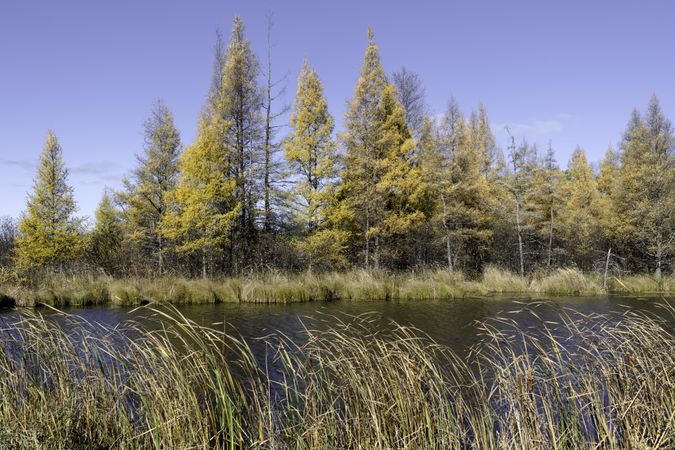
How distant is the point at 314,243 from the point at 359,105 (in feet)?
25.3

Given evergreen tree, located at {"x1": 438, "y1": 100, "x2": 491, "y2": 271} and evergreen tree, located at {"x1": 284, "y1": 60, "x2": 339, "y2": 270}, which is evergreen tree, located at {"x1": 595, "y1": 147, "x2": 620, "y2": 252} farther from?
evergreen tree, located at {"x1": 284, "y1": 60, "x2": 339, "y2": 270}

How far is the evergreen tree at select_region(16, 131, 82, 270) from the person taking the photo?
75.2 ft

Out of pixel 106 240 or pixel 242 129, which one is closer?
pixel 242 129

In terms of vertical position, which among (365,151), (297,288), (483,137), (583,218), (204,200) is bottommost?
(297,288)

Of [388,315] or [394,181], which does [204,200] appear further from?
[388,315]

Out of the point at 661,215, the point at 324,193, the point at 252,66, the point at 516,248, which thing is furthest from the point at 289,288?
the point at 661,215

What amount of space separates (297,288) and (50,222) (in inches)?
593

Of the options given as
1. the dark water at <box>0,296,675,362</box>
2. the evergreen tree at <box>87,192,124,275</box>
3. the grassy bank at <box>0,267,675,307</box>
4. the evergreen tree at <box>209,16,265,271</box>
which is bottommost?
the dark water at <box>0,296,675,362</box>

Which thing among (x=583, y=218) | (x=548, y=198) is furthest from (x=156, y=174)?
(x=583, y=218)

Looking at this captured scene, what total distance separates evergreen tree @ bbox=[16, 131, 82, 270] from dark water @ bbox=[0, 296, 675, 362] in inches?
380

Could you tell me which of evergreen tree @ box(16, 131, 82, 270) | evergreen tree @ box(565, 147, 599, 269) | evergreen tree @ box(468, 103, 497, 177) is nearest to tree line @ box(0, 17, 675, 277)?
evergreen tree @ box(16, 131, 82, 270)

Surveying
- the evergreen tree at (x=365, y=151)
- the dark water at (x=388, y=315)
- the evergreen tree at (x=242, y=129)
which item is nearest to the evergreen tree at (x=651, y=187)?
the dark water at (x=388, y=315)

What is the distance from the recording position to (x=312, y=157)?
75.6 feet

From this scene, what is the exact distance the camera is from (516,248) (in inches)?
1303
